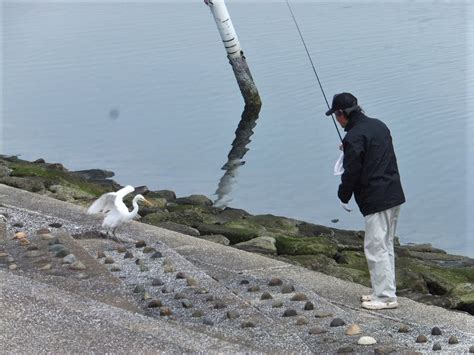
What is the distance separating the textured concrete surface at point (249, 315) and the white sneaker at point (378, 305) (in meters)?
0.05

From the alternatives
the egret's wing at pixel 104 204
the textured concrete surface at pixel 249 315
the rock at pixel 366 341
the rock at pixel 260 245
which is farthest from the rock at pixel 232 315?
the rock at pixel 260 245

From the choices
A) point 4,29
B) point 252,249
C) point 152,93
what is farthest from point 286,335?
point 4,29

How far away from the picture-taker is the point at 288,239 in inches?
459

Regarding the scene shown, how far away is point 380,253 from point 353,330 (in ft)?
3.47

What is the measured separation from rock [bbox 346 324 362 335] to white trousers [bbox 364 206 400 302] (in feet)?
2.90

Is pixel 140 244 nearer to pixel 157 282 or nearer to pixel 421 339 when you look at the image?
pixel 157 282

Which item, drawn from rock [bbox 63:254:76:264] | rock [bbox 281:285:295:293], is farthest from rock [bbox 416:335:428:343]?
rock [bbox 63:254:76:264]

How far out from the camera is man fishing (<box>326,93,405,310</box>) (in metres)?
7.92

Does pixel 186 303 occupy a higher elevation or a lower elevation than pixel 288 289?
lower

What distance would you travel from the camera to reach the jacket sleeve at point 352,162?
789 cm

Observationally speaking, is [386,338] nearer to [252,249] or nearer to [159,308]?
[159,308]

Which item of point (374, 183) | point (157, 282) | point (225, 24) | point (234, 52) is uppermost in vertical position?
point (225, 24)

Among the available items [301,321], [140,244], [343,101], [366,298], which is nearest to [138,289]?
[301,321]

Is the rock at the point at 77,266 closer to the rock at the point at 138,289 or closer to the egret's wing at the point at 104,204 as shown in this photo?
the rock at the point at 138,289
